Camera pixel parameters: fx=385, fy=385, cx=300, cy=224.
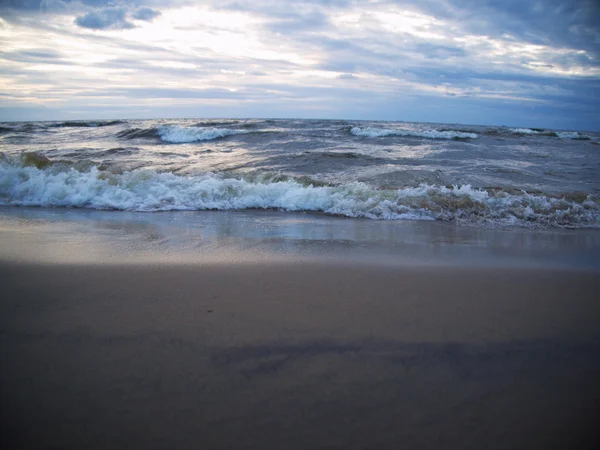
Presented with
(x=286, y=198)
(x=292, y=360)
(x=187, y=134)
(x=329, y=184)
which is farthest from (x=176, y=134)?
(x=292, y=360)

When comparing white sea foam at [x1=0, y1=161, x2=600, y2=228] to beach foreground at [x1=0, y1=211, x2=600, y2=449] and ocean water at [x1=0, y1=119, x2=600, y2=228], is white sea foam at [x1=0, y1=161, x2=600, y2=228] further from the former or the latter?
beach foreground at [x1=0, y1=211, x2=600, y2=449]

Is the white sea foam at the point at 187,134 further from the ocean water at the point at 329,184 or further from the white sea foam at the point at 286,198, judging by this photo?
the white sea foam at the point at 286,198

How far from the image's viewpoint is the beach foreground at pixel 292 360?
1497 mm

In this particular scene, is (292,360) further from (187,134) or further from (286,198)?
(187,134)

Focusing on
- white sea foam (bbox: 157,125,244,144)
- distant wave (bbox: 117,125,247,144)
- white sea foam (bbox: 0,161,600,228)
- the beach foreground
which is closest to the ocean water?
white sea foam (bbox: 0,161,600,228)

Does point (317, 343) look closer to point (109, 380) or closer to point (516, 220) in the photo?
point (109, 380)

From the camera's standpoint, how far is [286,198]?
20.9 feet

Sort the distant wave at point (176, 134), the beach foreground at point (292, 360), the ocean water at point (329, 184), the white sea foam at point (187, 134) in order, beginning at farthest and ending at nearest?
the distant wave at point (176, 134) < the white sea foam at point (187, 134) < the ocean water at point (329, 184) < the beach foreground at point (292, 360)

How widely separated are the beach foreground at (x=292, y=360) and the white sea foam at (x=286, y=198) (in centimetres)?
285

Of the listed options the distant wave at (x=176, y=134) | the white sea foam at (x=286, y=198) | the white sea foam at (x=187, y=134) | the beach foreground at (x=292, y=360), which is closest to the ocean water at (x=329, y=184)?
the white sea foam at (x=286, y=198)

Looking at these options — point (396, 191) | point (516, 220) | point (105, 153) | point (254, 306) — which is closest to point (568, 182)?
point (516, 220)

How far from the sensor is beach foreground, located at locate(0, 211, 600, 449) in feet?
4.91

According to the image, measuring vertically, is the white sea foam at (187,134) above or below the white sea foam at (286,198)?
above

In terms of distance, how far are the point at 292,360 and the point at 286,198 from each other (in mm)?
4602
